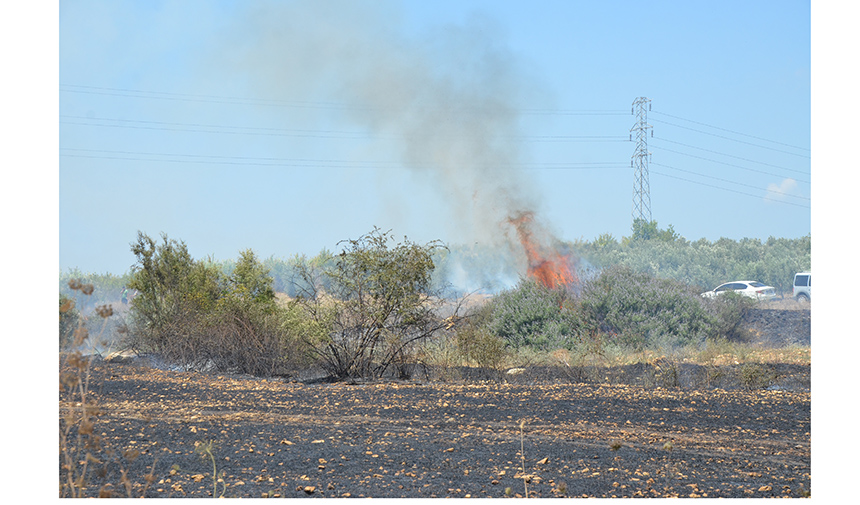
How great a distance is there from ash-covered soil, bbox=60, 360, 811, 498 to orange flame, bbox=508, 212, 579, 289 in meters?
11.2

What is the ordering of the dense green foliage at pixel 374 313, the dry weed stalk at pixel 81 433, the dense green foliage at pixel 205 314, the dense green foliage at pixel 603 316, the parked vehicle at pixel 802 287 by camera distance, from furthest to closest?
the parked vehicle at pixel 802 287
the dense green foliage at pixel 603 316
the dense green foliage at pixel 205 314
the dense green foliage at pixel 374 313
the dry weed stalk at pixel 81 433

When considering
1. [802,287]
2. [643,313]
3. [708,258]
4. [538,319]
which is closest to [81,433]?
[538,319]

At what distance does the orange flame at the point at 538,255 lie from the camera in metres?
19.4

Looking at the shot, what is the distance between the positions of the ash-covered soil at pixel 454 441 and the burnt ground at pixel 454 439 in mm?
16

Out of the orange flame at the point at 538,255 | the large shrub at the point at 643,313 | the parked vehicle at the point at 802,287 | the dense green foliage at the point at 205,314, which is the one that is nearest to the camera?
the dense green foliage at the point at 205,314

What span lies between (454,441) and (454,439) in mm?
78

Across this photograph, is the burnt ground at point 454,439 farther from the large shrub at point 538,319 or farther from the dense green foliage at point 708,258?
the dense green foliage at point 708,258

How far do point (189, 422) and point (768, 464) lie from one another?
4.36 meters

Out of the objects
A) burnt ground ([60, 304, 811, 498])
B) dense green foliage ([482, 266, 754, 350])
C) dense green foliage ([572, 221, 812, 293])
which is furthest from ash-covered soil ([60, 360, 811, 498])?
dense green foliage ([572, 221, 812, 293])

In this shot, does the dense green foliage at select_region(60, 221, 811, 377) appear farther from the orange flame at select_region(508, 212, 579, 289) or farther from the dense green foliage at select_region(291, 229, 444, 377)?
the orange flame at select_region(508, 212, 579, 289)

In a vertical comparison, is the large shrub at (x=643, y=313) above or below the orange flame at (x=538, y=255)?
below

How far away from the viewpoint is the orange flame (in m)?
19.4

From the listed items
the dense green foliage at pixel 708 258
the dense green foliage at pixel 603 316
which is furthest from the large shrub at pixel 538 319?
the dense green foliage at pixel 708 258
